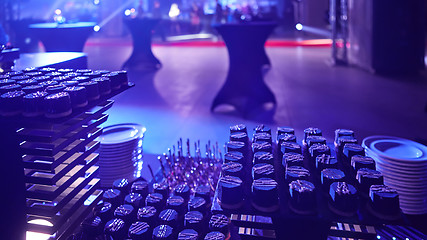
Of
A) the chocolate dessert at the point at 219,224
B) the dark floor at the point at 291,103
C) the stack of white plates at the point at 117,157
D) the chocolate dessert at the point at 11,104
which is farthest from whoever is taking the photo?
the dark floor at the point at 291,103

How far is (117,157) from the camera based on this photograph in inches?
67.3

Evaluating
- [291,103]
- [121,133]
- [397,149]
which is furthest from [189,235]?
[291,103]

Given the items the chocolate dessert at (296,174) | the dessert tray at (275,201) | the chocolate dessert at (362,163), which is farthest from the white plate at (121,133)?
the chocolate dessert at (362,163)

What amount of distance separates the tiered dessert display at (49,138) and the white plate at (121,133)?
1.42ft

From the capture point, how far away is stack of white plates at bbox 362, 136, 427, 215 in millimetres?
1443

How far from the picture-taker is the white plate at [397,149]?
1475 mm

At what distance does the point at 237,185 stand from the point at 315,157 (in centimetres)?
31

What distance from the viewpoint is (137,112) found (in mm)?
3533

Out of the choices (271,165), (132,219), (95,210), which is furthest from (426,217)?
(95,210)

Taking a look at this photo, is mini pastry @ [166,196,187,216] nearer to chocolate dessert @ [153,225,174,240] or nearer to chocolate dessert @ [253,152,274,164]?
chocolate dessert @ [153,225,174,240]

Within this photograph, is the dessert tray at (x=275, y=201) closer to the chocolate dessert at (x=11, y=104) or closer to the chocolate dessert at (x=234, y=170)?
the chocolate dessert at (x=234, y=170)

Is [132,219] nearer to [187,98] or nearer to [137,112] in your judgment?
[137,112]

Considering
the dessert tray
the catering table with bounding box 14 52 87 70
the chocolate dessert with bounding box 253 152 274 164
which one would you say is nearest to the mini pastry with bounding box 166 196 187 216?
the dessert tray

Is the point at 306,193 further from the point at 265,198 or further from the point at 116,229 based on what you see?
the point at 116,229
